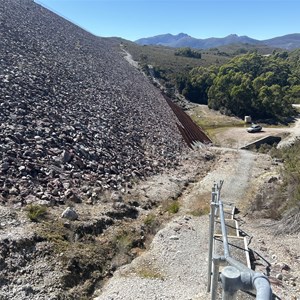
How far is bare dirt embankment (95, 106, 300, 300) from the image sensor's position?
792 centimetres

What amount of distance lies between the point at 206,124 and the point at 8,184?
33.3m

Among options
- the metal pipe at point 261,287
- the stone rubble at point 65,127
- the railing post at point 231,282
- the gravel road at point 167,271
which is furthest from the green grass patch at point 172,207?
the metal pipe at point 261,287

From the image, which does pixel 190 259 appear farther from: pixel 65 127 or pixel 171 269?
pixel 65 127

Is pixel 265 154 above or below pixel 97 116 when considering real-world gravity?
below

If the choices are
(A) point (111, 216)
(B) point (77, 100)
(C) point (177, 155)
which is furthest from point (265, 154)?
(A) point (111, 216)

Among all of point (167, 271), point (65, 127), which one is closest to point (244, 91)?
point (65, 127)

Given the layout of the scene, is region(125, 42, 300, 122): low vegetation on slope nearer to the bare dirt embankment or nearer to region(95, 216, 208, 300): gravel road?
the bare dirt embankment

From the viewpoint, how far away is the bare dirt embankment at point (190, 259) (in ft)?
26.0

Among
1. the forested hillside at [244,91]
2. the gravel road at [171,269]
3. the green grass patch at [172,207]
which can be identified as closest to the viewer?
the gravel road at [171,269]

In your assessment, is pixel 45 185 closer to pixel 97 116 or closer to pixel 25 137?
pixel 25 137

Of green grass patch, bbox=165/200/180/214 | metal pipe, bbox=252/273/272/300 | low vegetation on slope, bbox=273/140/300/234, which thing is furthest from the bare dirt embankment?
metal pipe, bbox=252/273/272/300

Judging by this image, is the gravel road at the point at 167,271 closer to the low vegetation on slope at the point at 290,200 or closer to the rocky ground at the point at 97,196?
the rocky ground at the point at 97,196

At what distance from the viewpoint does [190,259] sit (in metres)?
9.41

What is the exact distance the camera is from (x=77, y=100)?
2006 cm
